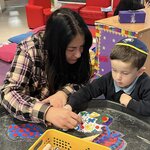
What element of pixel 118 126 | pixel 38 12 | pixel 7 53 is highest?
pixel 38 12

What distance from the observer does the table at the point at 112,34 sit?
2.06 meters

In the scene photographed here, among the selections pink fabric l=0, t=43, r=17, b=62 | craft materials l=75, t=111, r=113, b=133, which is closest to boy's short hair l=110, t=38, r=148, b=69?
craft materials l=75, t=111, r=113, b=133

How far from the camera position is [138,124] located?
3.14 feet

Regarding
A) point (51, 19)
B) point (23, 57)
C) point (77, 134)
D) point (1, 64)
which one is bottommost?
point (1, 64)

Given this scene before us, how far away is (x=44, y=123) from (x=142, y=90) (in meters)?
0.46

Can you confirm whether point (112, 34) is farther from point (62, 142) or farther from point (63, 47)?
point (62, 142)

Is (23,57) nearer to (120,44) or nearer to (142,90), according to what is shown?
(120,44)

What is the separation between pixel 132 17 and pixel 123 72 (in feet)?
4.12

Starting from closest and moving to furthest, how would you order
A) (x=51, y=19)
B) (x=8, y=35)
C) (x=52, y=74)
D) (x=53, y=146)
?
1. (x=53, y=146)
2. (x=51, y=19)
3. (x=52, y=74)
4. (x=8, y=35)

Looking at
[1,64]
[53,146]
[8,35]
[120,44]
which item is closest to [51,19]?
[120,44]

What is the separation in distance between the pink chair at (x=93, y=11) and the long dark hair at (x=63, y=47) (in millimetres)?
2842

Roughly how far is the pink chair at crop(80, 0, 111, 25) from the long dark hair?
284 centimetres

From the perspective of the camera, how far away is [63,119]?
2.91 ft

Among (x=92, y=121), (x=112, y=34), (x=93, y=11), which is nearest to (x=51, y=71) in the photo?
(x=92, y=121)
